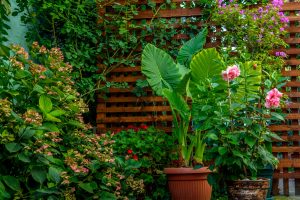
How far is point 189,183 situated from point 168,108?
3.97 ft

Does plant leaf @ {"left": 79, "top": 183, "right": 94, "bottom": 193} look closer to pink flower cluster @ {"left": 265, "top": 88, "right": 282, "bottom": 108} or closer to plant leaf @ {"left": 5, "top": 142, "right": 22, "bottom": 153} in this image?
plant leaf @ {"left": 5, "top": 142, "right": 22, "bottom": 153}

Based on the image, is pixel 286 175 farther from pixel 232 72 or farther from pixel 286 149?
pixel 232 72

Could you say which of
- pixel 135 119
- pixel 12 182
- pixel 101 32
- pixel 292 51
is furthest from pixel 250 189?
pixel 101 32

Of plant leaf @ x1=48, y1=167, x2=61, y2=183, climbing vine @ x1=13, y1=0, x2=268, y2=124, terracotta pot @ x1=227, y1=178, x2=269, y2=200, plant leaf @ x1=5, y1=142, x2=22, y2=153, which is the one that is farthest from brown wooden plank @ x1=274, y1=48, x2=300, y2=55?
plant leaf @ x1=5, y1=142, x2=22, y2=153

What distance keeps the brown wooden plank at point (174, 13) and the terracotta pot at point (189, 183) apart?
6.31 feet

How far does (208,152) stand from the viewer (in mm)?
3527

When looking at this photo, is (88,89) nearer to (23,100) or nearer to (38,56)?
(38,56)

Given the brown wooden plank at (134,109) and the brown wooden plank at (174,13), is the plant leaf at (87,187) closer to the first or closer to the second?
the brown wooden plank at (134,109)

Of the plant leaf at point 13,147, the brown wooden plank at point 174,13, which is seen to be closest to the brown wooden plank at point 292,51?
the brown wooden plank at point 174,13

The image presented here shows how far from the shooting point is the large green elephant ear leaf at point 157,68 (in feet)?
16.4

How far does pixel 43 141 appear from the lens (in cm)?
287

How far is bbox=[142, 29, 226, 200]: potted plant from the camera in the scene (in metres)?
4.54

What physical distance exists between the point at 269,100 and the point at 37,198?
1.61 m

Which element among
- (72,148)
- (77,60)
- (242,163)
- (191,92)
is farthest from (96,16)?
(242,163)
